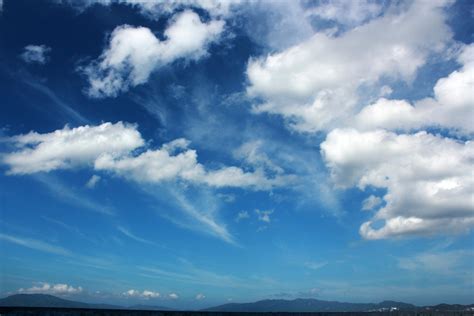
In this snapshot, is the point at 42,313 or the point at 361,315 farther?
the point at 361,315

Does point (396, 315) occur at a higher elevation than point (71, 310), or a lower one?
lower

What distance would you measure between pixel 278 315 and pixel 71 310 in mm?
30910

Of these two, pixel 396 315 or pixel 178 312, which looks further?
pixel 396 315

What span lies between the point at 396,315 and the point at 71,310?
66.9 meters

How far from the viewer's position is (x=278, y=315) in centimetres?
5888

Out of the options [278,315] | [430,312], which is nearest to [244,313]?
[278,315]

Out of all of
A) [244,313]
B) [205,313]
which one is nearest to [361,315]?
[244,313]

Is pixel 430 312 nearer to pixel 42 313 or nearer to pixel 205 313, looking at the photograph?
pixel 205 313

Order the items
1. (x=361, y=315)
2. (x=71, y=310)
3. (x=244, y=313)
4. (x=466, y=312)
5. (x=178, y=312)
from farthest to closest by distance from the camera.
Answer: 1. (x=466, y=312)
2. (x=361, y=315)
3. (x=244, y=313)
4. (x=178, y=312)
5. (x=71, y=310)

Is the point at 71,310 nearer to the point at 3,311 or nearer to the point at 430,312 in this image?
the point at 3,311

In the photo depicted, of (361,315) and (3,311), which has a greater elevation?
(3,311)

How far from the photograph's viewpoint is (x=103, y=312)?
1689 inches

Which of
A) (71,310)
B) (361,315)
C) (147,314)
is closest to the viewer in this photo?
(71,310)

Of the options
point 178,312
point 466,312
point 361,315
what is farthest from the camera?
point 466,312
